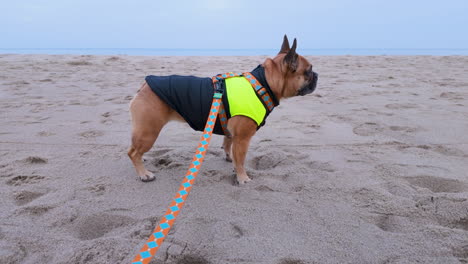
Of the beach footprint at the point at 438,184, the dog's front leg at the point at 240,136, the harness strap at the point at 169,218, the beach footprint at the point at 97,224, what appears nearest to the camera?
the harness strap at the point at 169,218

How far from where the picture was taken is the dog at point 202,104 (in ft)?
8.42

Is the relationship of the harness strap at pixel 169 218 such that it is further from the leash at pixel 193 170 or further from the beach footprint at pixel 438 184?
the beach footprint at pixel 438 184

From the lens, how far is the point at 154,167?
2953mm

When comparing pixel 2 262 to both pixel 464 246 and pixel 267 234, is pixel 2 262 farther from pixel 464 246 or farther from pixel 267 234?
pixel 464 246

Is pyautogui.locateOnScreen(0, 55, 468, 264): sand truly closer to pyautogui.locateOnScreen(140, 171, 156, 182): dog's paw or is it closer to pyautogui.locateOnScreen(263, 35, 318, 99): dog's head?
pyautogui.locateOnScreen(140, 171, 156, 182): dog's paw

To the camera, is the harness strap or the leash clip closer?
the harness strap

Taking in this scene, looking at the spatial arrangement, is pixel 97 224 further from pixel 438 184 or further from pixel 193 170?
pixel 438 184

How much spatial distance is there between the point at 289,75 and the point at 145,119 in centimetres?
134

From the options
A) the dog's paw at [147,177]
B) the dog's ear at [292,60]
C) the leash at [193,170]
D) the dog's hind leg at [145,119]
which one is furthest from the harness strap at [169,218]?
the dog's ear at [292,60]

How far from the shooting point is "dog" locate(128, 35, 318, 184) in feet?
8.42

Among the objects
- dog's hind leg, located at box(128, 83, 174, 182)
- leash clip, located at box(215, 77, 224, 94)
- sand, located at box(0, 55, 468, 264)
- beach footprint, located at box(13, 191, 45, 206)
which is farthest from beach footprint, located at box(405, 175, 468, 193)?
beach footprint, located at box(13, 191, 45, 206)

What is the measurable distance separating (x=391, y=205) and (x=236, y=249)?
3.89 ft

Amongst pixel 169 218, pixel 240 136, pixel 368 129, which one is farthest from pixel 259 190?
pixel 368 129

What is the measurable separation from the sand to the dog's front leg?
13 centimetres
